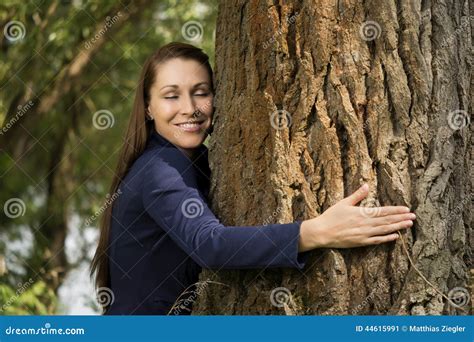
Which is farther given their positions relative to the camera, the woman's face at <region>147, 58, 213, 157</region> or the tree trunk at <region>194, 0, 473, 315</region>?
the woman's face at <region>147, 58, 213, 157</region>

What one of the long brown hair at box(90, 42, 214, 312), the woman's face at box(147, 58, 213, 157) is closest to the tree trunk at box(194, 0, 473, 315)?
the woman's face at box(147, 58, 213, 157)

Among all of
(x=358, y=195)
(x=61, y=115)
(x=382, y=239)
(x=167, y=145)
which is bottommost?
(x=382, y=239)

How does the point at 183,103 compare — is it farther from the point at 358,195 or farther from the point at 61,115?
the point at 61,115

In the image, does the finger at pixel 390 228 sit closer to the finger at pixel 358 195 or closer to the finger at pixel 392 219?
the finger at pixel 392 219

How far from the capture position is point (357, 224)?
296cm

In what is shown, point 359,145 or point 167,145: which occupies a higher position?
point 167,145

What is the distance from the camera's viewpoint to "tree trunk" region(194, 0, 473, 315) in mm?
2992

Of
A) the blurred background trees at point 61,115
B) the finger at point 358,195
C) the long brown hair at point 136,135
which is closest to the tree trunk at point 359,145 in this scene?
the finger at point 358,195

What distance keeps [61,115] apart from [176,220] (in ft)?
21.2

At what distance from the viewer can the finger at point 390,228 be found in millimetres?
2957

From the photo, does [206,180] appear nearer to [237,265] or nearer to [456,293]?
[237,265]

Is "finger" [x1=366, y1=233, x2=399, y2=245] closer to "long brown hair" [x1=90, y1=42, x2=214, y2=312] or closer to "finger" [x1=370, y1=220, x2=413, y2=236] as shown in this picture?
"finger" [x1=370, y1=220, x2=413, y2=236]

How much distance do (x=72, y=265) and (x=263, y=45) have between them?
7497 mm

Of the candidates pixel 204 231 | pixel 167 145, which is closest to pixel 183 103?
pixel 167 145
